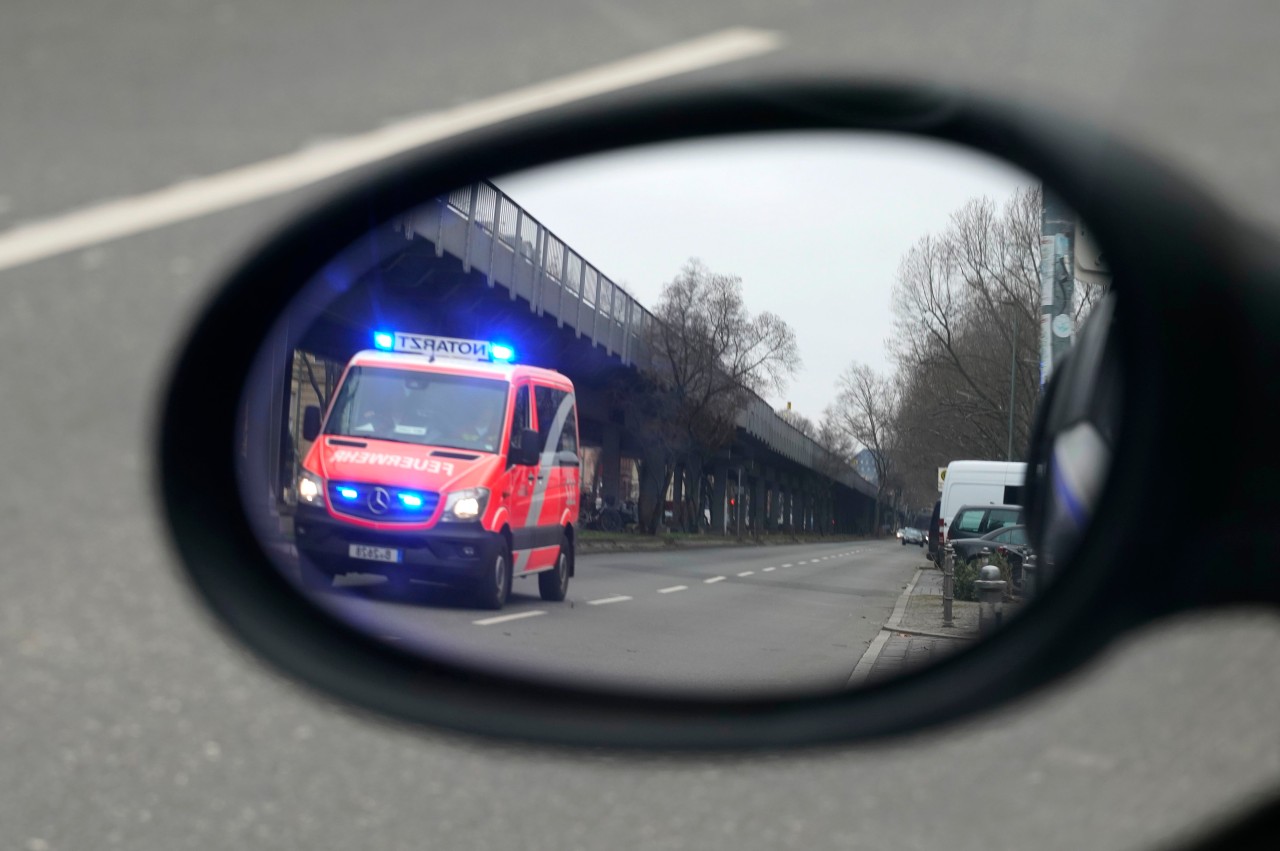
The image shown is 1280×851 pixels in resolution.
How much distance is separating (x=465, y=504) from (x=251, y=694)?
3.66 metres

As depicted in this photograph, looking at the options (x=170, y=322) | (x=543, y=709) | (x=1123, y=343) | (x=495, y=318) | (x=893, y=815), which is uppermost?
(x=495, y=318)

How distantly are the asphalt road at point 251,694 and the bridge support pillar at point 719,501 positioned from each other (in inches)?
1621

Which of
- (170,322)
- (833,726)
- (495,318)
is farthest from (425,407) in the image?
(495,318)

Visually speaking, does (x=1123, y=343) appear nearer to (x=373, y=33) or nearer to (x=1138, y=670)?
(x=1138, y=670)

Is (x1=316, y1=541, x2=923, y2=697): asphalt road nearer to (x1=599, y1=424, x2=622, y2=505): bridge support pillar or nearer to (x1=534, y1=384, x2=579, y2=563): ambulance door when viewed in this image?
(x1=534, y1=384, x2=579, y2=563): ambulance door

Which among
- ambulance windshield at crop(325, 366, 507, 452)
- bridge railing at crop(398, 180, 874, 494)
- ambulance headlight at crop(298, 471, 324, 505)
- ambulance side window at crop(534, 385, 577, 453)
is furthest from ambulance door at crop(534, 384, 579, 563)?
ambulance headlight at crop(298, 471, 324, 505)

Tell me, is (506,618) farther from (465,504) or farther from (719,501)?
(719,501)

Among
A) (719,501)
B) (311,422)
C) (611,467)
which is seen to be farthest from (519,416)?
(719,501)

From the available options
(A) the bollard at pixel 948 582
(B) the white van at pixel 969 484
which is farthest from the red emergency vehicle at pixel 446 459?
(B) the white van at pixel 969 484

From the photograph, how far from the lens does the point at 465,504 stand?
30.0ft

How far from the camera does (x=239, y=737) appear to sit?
5051 mm

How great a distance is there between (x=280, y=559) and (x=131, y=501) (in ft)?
19.8

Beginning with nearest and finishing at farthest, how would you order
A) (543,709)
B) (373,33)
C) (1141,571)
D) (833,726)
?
(1141,571) < (833,726) < (543,709) < (373,33)

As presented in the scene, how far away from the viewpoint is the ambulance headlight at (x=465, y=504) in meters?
9.00
